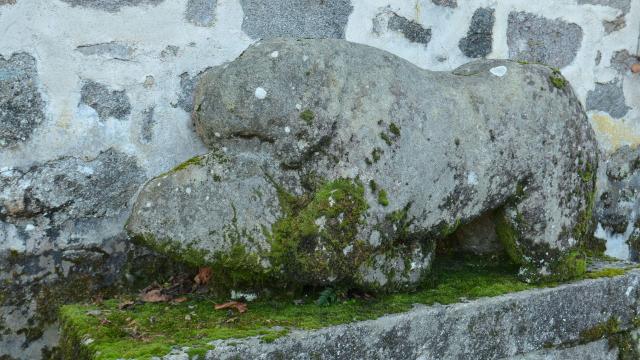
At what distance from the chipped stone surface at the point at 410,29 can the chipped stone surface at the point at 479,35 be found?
0.72 ft

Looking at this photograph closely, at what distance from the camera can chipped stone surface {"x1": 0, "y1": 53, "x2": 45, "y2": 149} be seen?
222 cm

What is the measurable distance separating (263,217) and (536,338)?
1.15m

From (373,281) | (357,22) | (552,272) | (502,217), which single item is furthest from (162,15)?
(552,272)

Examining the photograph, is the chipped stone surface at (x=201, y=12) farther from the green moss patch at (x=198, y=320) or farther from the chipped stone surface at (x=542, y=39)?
the chipped stone surface at (x=542, y=39)

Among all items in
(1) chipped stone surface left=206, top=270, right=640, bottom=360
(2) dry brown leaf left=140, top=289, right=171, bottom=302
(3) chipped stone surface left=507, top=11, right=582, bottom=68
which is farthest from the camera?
(3) chipped stone surface left=507, top=11, right=582, bottom=68

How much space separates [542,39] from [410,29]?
2.75ft

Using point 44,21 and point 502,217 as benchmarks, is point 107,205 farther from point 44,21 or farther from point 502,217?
point 502,217

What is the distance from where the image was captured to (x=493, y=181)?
249 centimetres

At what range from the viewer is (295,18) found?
2734 mm

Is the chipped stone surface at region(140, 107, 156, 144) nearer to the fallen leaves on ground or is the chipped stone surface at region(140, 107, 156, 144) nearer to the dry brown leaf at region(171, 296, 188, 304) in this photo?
the dry brown leaf at region(171, 296, 188, 304)

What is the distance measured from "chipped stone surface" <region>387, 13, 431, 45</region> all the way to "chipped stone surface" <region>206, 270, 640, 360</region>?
1.28m

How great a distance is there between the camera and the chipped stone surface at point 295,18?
2654 mm

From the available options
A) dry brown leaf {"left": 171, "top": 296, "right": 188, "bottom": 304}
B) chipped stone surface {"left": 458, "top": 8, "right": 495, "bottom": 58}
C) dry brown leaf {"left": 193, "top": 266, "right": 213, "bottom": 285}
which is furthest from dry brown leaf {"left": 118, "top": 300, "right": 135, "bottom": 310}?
chipped stone surface {"left": 458, "top": 8, "right": 495, "bottom": 58}

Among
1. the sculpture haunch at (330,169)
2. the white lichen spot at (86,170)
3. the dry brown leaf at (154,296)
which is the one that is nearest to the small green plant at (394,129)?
the sculpture haunch at (330,169)
